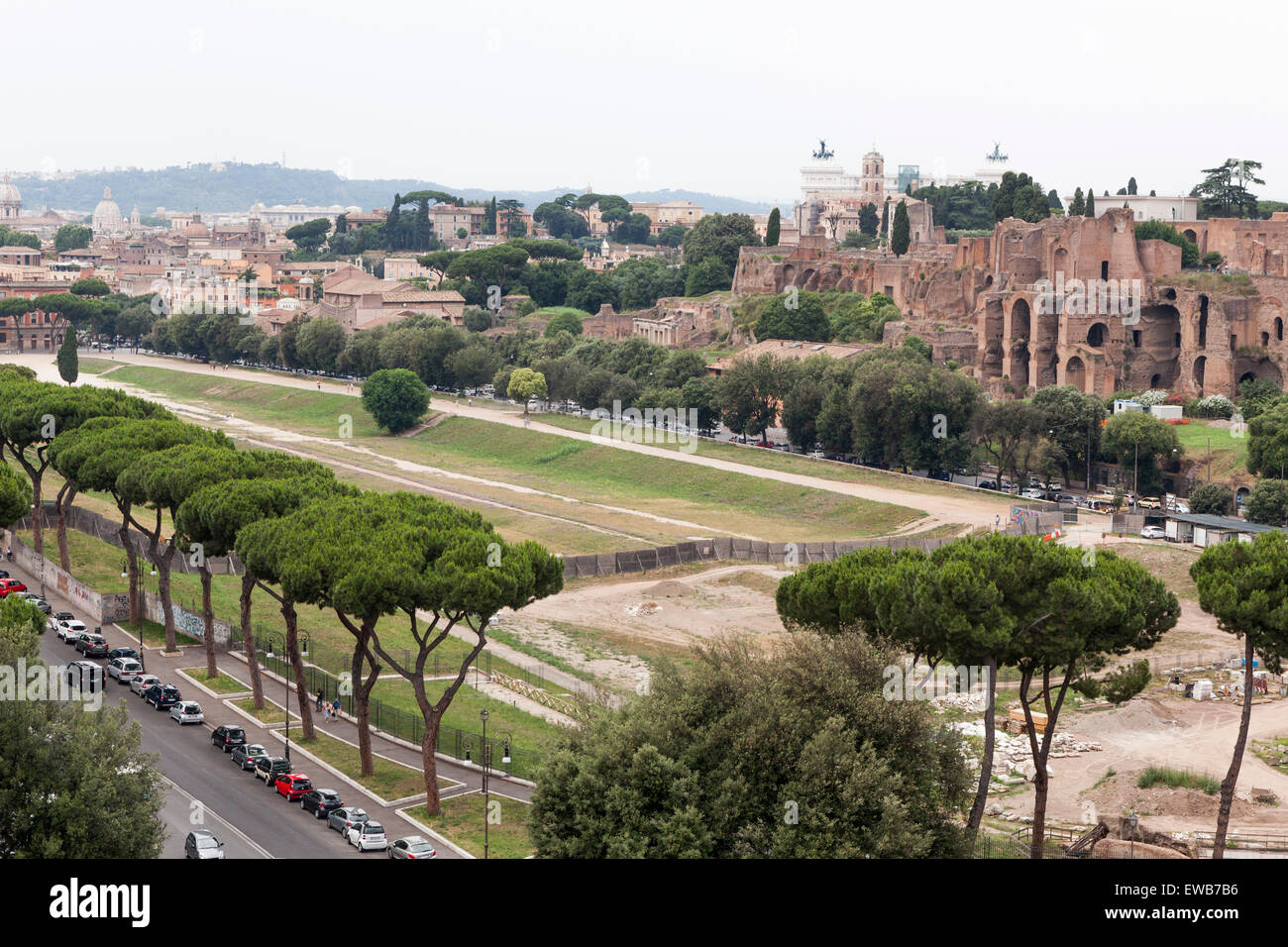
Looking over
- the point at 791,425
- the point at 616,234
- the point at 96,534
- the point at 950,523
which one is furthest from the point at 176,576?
the point at 616,234

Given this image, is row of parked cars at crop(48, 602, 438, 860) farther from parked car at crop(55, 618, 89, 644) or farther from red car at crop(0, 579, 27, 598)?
red car at crop(0, 579, 27, 598)

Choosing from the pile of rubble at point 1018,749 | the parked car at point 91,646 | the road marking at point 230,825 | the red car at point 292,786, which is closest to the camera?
the road marking at point 230,825

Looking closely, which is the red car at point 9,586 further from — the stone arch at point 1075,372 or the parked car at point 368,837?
the stone arch at point 1075,372

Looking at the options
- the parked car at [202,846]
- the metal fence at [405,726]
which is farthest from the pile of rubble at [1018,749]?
the parked car at [202,846]

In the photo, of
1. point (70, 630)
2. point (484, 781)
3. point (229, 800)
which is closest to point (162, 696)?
point (70, 630)

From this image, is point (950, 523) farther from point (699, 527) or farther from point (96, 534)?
point (96, 534)
